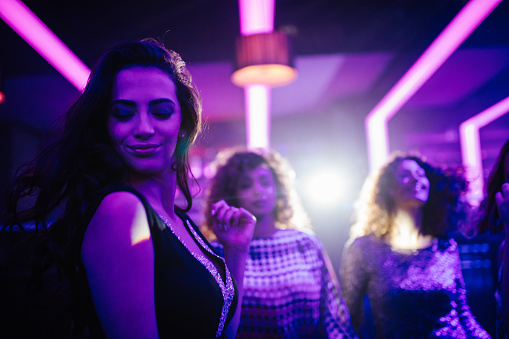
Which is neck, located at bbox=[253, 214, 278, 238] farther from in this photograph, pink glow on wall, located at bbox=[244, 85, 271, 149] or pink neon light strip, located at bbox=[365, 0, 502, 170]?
pink glow on wall, located at bbox=[244, 85, 271, 149]

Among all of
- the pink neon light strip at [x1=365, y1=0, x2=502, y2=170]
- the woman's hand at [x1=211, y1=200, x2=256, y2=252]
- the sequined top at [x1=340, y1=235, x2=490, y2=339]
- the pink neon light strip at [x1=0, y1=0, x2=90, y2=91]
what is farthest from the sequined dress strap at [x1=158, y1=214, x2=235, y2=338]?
the pink neon light strip at [x1=0, y1=0, x2=90, y2=91]

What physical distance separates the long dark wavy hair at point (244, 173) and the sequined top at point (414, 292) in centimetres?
50

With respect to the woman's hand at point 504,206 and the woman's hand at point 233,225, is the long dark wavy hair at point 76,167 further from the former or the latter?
the woman's hand at point 504,206

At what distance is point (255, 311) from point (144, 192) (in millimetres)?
987

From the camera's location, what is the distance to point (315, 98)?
688cm

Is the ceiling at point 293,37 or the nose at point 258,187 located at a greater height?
the ceiling at point 293,37

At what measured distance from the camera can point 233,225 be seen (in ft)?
3.79

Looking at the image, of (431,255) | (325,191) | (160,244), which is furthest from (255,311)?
(325,191)

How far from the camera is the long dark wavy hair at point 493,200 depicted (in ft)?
5.26

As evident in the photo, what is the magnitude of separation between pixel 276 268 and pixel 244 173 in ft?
1.80

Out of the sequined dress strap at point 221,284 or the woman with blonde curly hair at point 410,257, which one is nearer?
the sequined dress strap at point 221,284

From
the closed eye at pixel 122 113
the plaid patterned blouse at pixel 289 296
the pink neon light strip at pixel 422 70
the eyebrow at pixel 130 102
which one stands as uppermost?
the pink neon light strip at pixel 422 70

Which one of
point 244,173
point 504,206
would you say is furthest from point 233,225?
point 504,206

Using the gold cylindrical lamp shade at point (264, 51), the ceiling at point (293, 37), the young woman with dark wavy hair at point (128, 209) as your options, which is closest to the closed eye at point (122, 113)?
the young woman with dark wavy hair at point (128, 209)
